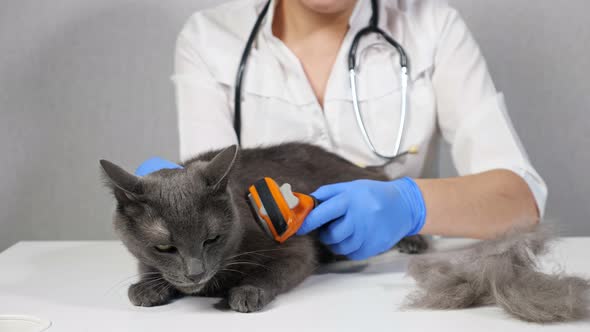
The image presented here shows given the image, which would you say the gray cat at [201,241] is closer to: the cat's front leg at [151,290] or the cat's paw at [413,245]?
the cat's front leg at [151,290]

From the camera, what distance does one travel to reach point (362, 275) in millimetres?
1390

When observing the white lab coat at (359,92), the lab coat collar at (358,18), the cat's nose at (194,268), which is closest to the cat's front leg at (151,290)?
the cat's nose at (194,268)

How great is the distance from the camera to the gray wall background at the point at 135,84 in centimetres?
235

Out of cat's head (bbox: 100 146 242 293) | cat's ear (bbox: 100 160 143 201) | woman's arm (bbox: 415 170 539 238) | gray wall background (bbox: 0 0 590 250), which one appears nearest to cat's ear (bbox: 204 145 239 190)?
cat's head (bbox: 100 146 242 293)

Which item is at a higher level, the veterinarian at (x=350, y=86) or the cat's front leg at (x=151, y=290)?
the veterinarian at (x=350, y=86)

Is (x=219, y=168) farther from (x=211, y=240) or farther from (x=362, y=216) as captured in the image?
(x=362, y=216)

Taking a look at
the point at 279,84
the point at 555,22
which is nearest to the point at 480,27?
the point at 555,22

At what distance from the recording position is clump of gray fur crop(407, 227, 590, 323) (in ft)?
3.41

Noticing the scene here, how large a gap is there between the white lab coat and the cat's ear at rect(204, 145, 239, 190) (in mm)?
641

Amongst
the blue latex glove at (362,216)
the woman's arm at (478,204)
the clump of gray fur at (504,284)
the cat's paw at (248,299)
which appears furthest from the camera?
the woman's arm at (478,204)

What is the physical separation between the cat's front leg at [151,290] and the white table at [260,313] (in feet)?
0.06

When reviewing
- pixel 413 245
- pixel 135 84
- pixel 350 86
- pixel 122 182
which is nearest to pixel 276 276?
pixel 122 182

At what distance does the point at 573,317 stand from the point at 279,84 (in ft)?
3.56

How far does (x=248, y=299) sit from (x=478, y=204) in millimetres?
668
